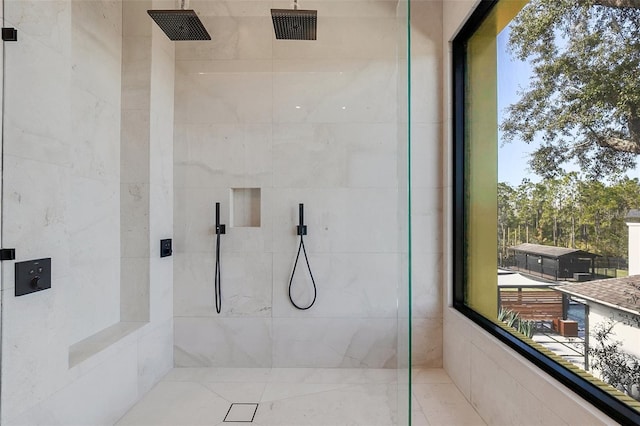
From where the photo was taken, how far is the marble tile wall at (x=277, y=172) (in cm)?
171

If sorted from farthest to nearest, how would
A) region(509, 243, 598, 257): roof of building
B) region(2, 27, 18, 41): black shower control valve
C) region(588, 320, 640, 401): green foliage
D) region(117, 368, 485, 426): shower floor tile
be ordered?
region(117, 368, 485, 426): shower floor tile, region(509, 243, 598, 257): roof of building, region(2, 27, 18, 41): black shower control valve, region(588, 320, 640, 401): green foliage

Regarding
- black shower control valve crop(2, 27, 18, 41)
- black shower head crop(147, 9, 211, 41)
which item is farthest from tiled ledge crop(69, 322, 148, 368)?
black shower head crop(147, 9, 211, 41)

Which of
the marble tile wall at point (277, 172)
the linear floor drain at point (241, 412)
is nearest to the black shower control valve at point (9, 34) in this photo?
the marble tile wall at point (277, 172)

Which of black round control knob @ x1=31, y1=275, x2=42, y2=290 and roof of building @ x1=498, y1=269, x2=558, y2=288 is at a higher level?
black round control knob @ x1=31, y1=275, x2=42, y2=290

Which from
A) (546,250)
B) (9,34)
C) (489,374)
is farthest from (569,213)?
(9,34)

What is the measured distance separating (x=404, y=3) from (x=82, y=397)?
2145mm

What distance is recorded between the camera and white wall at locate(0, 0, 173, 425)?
43.1 inches

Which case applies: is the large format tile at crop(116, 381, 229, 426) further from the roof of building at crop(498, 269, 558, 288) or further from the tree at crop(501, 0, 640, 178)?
the tree at crop(501, 0, 640, 178)

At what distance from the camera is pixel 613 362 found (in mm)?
1016

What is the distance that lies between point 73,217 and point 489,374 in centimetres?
209

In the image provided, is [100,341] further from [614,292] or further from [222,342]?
[614,292]

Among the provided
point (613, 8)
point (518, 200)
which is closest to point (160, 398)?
point (518, 200)

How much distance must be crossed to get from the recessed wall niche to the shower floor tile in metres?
0.77

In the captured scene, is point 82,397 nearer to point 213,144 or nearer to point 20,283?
point 20,283
